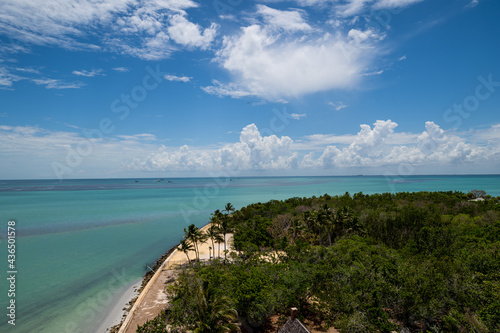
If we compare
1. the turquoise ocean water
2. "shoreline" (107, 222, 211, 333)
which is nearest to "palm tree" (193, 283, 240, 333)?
"shoreline" (107, 222, 211, 333)

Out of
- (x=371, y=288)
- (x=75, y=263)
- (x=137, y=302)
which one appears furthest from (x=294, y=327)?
(x=75, y=263)


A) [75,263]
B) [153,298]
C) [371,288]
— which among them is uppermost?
[371,288]

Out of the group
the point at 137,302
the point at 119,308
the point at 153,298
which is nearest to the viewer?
the point at 137,302

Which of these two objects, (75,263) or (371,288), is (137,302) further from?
(371,288)

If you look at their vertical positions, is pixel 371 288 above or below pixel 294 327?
above

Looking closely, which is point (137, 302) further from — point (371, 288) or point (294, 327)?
point (371, 288)

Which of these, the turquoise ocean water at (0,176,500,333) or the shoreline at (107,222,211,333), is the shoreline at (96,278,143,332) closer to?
the shoreline at (107,222,211,333)

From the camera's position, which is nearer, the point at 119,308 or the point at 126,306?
the point at 119,308

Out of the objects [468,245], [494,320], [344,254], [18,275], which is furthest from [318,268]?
[18,275]

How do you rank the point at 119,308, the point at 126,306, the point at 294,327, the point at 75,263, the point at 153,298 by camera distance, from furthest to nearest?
1. the point at 75,263
2. the point at 153,298
3. the point at 126,306
4. the point at 119,308
5. the point at 294,327
